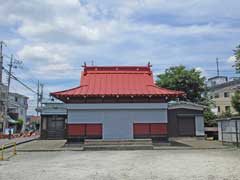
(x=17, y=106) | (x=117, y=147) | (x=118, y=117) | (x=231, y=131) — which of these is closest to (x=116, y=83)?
(x=118, y=117)

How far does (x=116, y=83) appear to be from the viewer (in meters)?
21.4

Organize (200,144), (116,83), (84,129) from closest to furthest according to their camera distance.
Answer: (84,129), (200,144), (116,83)

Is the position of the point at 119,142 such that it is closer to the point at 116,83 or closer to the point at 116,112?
the point at 116,112

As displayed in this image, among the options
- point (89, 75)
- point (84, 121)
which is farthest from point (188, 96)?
point (84, 121)

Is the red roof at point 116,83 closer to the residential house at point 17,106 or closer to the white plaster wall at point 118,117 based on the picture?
the white plaster wall at point 118,117

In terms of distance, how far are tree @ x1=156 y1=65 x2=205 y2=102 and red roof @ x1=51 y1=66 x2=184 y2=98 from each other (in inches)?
462

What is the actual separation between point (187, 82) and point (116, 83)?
1500cm

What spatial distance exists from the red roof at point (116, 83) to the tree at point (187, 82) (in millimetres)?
11743

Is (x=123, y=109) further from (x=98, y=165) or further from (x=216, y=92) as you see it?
(x=216, y=92)

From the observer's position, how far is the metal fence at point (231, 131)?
18.4 metres

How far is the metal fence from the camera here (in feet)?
60.3

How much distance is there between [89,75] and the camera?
22344 millimetres

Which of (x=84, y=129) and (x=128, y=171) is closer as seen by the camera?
(x=128, y=171)

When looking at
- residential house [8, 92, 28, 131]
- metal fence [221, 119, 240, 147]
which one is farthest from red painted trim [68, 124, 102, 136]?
residential house [8, 92, 28, 131]
